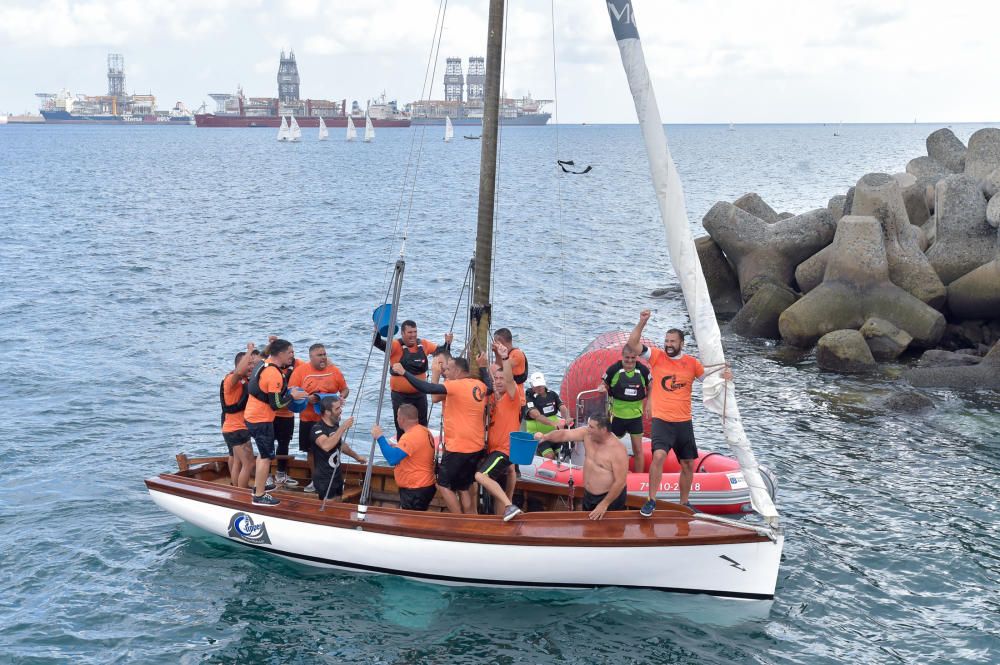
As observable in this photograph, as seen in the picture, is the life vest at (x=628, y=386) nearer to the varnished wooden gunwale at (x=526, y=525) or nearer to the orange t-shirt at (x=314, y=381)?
the varnished wooden gunwale at (x=526, y=525)

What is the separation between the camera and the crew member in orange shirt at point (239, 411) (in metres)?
12.6

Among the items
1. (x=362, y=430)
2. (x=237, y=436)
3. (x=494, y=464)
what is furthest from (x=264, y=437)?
(x=362, y=430)

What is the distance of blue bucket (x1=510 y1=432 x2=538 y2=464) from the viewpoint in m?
11.2

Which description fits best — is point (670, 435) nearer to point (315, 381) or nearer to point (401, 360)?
point (401, 360)

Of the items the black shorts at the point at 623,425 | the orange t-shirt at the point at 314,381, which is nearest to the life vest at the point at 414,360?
the orange t-shirt at the point at 314,381

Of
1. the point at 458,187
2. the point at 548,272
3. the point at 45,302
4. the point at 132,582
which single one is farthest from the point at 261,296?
the point at 458,187

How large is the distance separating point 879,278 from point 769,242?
4.21 m

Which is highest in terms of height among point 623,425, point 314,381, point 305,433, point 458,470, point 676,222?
point 676,222

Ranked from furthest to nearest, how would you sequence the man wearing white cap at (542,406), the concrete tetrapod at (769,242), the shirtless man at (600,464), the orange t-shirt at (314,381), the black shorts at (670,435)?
1. the concrete tetrapod at (769,242)
2. the man wearing white cap at (542,406)
3. the orange t-shirt at (314,381)
4. the black shorts at (670,435)
5. the shirtless man at (600,464)

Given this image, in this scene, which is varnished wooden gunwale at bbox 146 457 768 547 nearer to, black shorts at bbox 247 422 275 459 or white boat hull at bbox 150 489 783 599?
white boat hull at bbox 150 489 783 599

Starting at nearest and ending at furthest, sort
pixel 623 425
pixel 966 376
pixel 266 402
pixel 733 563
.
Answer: pixel 733 563
pixel 266 402
pixel 623 425
pixel 966 376

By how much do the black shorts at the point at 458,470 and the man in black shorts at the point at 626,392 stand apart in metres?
2.11

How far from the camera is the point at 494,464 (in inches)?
464

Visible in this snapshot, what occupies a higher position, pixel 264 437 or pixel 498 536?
pixel 264 437
